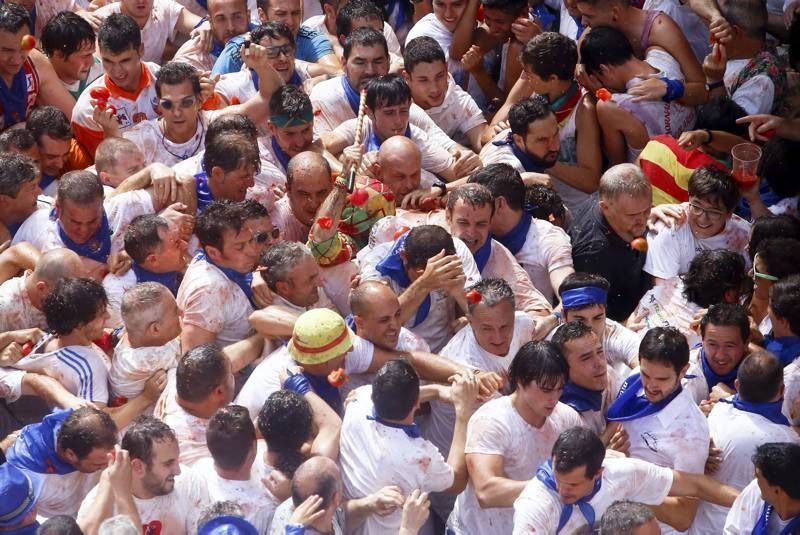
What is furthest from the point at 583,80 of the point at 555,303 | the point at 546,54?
the point at 555,303

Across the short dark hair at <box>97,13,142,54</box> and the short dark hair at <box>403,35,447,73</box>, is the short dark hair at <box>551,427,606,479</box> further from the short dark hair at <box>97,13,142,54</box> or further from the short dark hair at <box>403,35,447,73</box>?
the short dark hair at <box>97,13,142,54</box>

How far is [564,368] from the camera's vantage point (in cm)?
673

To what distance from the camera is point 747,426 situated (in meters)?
6.84

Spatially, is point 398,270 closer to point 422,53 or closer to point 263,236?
point 263,236

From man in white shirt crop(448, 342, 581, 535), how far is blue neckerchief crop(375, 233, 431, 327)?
3.23 ft

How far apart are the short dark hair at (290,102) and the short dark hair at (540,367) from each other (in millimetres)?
2428

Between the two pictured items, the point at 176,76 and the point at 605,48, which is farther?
the point at 605,48

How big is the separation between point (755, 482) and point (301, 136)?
11.2ft

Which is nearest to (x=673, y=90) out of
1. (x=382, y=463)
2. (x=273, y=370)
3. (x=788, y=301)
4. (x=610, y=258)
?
(x=610, y=258)

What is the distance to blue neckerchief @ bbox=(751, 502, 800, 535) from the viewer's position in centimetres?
631

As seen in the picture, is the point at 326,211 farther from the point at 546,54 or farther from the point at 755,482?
the point at 755,482

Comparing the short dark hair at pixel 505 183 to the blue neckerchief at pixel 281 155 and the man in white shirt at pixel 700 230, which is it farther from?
the blue neckerchief at pixel 281 155

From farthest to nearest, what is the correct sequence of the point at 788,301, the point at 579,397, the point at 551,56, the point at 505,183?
the point at 551,56, the point at 505,183, the point at 788,301, the point at 579,397

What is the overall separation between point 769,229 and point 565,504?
2339 mm
